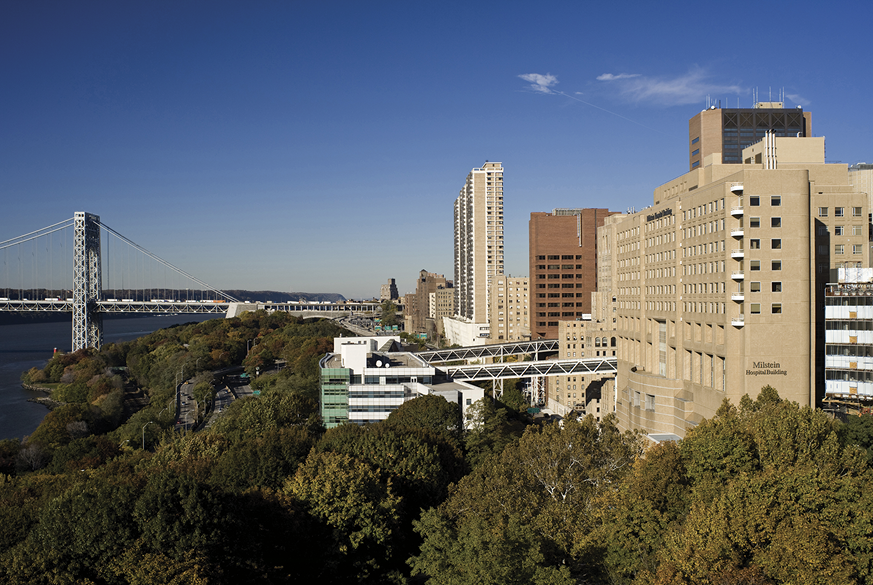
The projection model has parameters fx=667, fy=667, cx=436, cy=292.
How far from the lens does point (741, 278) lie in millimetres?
32969

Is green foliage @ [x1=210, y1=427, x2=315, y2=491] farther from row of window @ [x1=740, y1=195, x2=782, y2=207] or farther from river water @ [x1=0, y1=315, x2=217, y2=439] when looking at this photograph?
river water @ [x1=0, y1=315, x2=217, y2=439]

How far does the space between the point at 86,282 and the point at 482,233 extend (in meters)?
59.4

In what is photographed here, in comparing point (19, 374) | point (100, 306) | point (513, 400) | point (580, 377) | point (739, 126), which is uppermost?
point (739, 126)

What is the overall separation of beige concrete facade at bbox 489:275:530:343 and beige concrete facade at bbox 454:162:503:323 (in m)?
6.05

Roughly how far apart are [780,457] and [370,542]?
13.5 metres

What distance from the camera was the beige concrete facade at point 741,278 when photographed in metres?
32.5

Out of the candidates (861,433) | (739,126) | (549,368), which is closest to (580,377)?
(549,368)

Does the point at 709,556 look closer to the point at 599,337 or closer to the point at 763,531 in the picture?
the point at 763,531

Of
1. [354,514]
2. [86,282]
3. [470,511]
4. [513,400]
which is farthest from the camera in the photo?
[86,282]

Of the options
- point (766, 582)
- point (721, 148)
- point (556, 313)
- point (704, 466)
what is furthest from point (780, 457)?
point (556, 313)

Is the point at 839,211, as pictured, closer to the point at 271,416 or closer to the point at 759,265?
the point at 759,265

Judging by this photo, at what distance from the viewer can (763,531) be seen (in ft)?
54.2

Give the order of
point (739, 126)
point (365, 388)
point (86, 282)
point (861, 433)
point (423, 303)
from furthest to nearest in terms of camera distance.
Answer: point (423, 303) < point (86, 282) < point (739, 126) < point (365, 388) < point (861, 433)

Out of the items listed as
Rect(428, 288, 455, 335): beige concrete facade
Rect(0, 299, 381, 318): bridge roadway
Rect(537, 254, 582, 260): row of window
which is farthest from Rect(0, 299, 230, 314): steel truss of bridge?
Rect(537, 254, 582, 260): row of window
